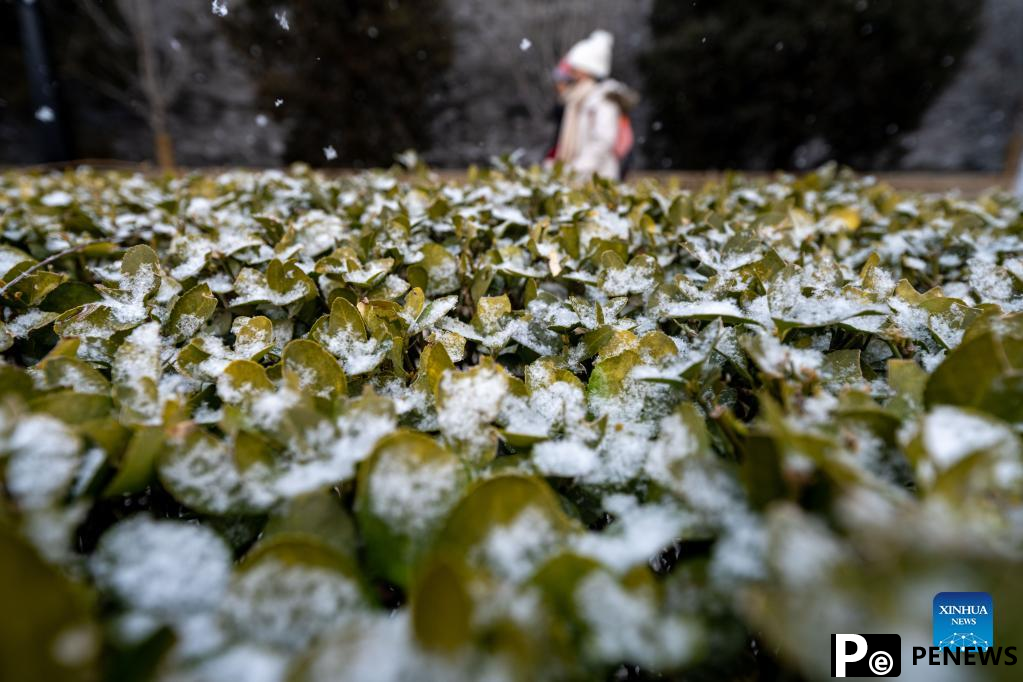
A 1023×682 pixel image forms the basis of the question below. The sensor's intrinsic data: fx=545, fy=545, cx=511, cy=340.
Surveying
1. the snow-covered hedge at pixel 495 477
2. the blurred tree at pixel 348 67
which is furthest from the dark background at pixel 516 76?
the snow-covered hedge at pixel 495 477

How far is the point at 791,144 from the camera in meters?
9.92

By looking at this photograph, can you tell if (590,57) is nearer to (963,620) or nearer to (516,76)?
(963,620)

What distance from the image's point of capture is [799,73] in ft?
31.0

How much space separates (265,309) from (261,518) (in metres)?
0.59

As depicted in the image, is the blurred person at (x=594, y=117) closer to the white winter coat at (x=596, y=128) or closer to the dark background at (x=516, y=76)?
the white winter coat at (x=596, y=128)

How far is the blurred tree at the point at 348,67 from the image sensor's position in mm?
9742

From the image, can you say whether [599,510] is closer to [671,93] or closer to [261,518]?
[261,518]

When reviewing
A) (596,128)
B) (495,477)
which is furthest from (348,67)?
(495,477)

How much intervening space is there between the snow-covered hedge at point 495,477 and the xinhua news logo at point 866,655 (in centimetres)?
4

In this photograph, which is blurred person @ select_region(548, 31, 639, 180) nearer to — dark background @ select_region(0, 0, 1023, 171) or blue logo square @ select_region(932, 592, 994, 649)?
blue logo square @ select_region(932, 592, 994, 649)

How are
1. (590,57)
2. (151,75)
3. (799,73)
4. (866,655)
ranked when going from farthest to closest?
(151,75) < (799,73) < (590,57) < (866,655)

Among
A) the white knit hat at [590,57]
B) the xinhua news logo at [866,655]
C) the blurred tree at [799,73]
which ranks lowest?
Answer: the xinhua news logo at [866,655]

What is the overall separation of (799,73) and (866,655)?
37.1 ft

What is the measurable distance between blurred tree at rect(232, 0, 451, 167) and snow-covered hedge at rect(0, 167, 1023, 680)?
1019 centimetres
